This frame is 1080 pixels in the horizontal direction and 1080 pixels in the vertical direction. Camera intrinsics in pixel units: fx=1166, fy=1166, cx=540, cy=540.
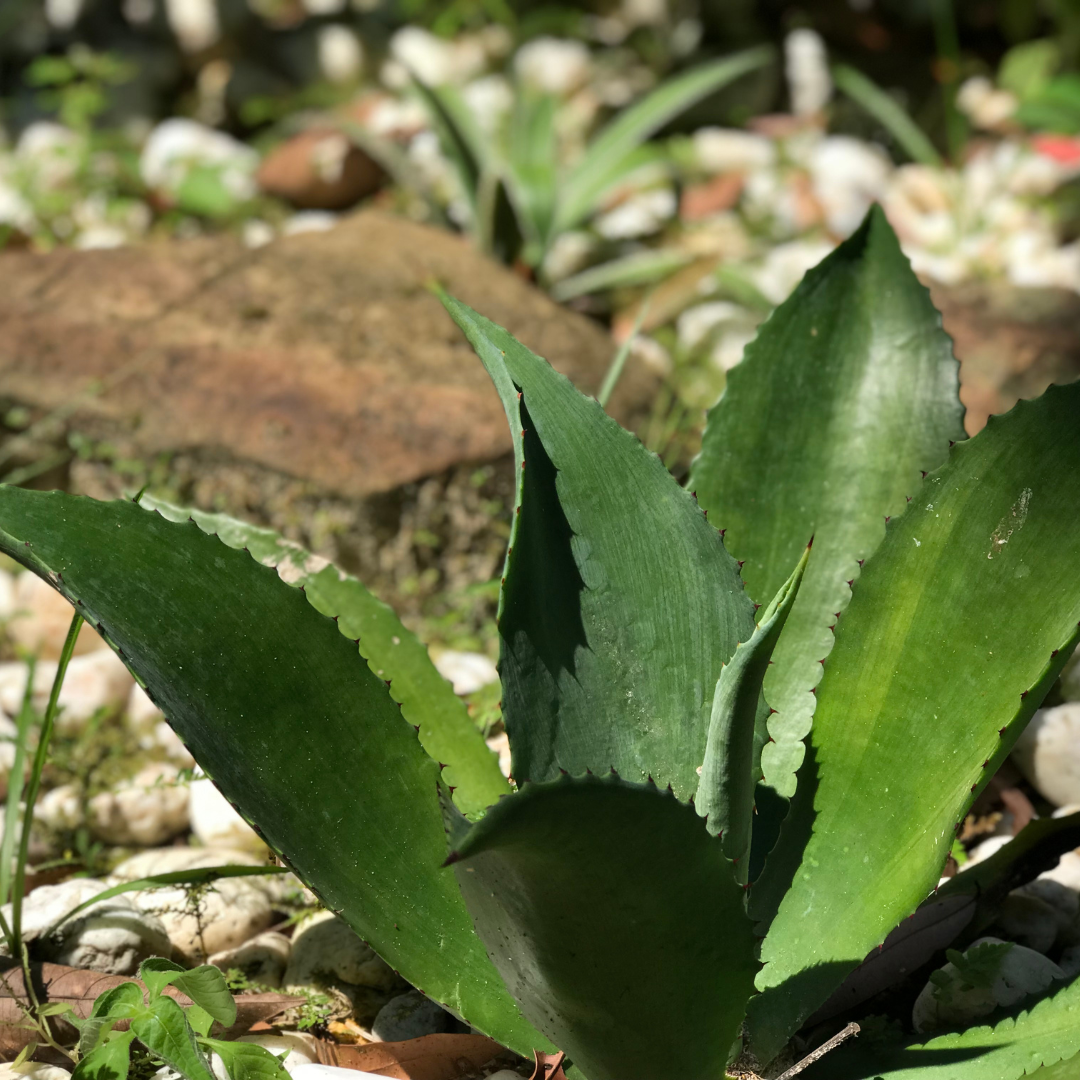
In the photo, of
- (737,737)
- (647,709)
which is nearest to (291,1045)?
(647,709)

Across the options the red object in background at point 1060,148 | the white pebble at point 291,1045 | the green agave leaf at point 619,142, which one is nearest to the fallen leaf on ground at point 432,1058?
the white pebble at point 291,1045

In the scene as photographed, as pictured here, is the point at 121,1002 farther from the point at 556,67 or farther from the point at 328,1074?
the point at 556,67

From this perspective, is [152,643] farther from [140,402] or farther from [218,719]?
[140,402]

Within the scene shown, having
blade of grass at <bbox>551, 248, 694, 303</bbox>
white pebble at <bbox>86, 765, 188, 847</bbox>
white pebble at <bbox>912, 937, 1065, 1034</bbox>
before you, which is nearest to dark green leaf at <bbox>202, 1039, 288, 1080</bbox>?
white pebble at <bbox>912, 937, 1065, 1034</bbox>

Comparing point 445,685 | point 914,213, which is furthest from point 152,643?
point 914,213

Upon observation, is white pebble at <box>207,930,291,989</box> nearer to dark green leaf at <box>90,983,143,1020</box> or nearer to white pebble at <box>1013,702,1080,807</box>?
dark green leaf at <box>90,983,143,1020</box>
